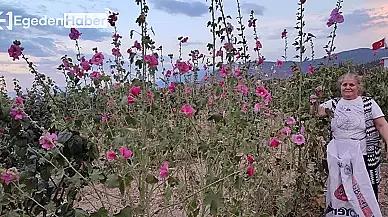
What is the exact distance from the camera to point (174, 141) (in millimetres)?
2797

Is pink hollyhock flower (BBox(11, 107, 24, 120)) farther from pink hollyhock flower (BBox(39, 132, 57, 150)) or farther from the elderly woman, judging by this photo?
the elderly woman

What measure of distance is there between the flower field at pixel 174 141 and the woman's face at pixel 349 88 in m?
0.21

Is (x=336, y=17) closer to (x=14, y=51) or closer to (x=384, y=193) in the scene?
(x=384, y=193)

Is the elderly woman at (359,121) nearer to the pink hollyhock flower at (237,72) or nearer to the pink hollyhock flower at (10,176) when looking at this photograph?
the pink hollyhock flower at (237,72)

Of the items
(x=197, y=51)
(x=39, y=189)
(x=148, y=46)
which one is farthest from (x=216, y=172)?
(x=197, y=51)

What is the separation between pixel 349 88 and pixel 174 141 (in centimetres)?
139

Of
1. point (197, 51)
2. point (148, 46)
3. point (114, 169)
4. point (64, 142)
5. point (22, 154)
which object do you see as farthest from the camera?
point (197, 51)

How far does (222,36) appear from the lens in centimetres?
315

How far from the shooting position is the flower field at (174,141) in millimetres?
2006

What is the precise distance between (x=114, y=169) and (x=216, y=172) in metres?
0.60

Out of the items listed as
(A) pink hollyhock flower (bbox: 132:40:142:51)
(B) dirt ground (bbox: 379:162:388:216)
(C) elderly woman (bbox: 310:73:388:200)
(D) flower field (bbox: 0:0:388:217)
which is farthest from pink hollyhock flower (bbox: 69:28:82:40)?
(B) dirt ground (bbox: 379:162:388:216)

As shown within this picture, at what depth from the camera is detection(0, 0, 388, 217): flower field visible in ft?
6.58

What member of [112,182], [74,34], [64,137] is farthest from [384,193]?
[64,137]

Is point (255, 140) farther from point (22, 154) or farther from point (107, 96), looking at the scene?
point (22, 154)
